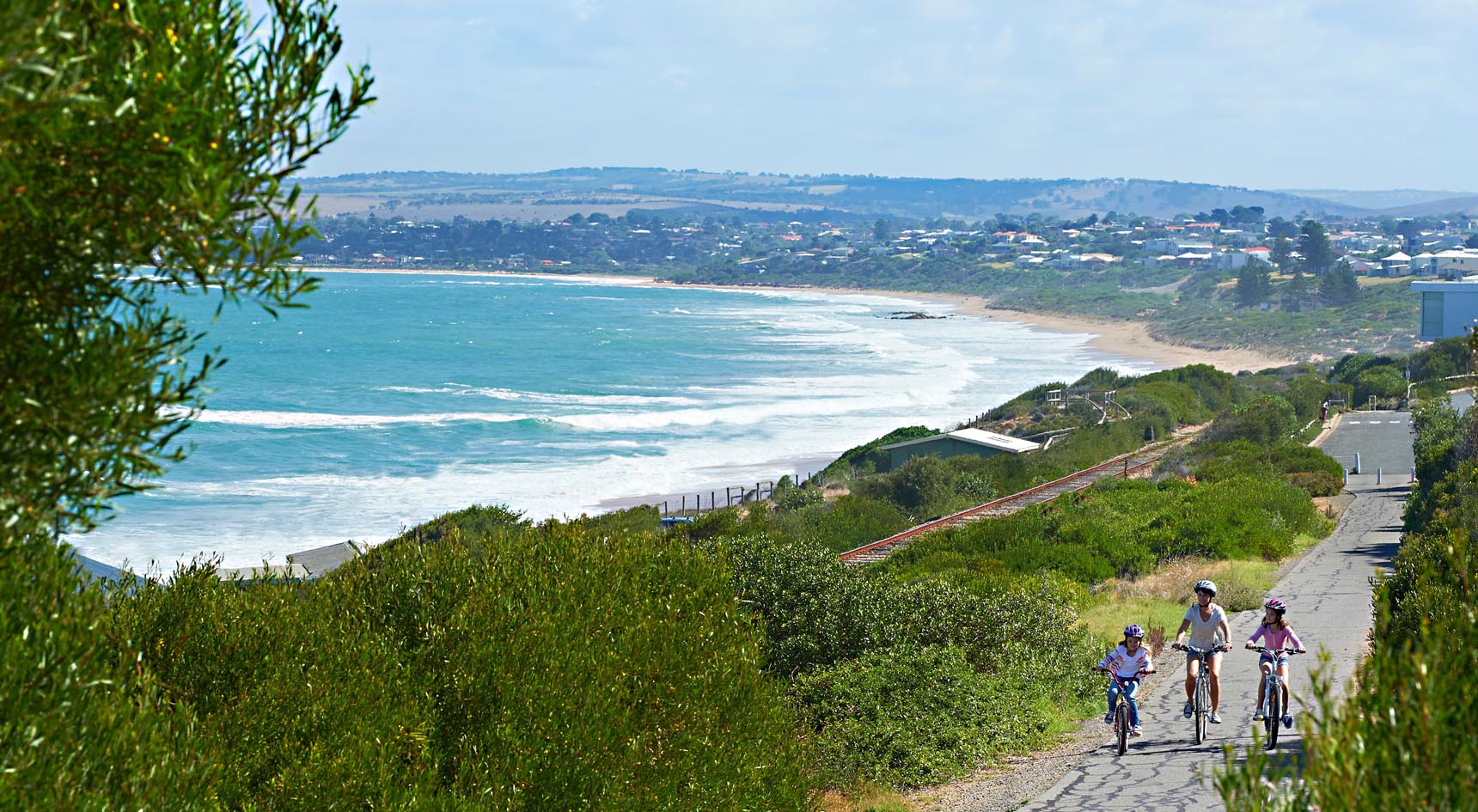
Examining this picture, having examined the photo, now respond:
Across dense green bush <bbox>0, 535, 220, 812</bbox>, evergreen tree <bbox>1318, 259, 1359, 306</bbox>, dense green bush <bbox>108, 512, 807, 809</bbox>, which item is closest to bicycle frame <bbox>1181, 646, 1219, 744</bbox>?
dense green bush <bbox>108, 512, 807, 809</bbox>

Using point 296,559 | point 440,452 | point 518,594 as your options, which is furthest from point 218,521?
point 518,594

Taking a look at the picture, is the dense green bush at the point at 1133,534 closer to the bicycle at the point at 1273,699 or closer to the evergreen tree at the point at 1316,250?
the bicycle at the point at 1273,699

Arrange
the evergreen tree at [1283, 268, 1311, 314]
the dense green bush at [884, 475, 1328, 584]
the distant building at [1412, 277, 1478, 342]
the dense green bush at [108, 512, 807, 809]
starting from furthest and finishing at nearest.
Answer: the evergreen tree at [1283, 268, 1311, 314] → the distant building at [1412, 277, 1478, 342] → the dense green bush at [884, 475, 1328, 584] → the dense green bush at [108, 512, 807, 809]

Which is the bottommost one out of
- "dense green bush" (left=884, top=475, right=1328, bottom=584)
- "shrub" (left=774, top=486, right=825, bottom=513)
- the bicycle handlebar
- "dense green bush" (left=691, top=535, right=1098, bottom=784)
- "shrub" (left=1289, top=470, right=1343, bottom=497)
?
"shrub" (left=774, top=486, right=825, bottom=513)

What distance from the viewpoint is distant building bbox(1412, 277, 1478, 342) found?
7106cm

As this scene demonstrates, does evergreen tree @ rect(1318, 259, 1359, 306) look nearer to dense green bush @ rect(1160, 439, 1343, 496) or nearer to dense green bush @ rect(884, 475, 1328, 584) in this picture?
dense green bush @ rect(1160, 439, 1343, 496)

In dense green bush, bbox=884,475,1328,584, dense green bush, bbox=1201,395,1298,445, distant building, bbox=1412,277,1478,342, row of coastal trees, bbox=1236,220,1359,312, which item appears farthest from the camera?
row of coastal trees, bbox=1236,220,1359,312

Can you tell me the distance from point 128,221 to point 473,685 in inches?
186

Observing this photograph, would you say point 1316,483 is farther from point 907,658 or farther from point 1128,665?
point 1128,665

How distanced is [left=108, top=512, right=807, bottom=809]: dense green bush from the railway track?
1465cm

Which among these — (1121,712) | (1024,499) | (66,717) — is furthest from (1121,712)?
(1024,499)

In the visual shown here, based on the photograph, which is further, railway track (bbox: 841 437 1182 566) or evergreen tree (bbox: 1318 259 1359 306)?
evergreen tree (bbox: 1318 259 1359 306)

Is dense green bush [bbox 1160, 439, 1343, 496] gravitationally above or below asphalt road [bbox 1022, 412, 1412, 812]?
below

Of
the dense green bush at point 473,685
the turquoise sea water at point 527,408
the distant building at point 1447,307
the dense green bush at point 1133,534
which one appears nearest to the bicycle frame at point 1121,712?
the dense green bush at point 473,685
